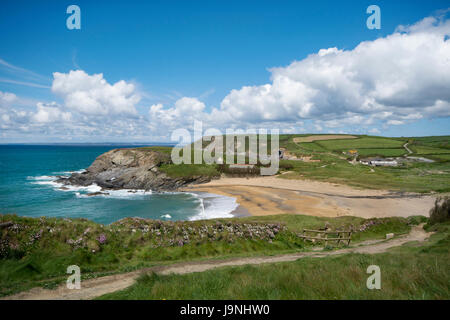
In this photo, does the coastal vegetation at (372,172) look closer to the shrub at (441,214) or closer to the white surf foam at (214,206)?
the white surf foam at (214,206)

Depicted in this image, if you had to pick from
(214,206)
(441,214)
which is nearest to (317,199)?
(214,206)

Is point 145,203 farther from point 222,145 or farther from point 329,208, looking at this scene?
point 222,145

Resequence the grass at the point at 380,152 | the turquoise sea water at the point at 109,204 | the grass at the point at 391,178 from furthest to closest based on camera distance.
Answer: the grass at the point at 380,152, the grass at the point at 391,178, the turquoise sea water at the point at 109,204

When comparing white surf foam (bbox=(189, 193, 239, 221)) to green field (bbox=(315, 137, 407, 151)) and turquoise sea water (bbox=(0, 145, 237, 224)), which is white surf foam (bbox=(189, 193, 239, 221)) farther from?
green field (bbox=(315, 137, 407, 151))

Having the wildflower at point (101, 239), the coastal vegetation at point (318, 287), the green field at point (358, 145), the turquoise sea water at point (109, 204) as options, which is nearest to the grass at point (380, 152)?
the green field at point (358, 145)
